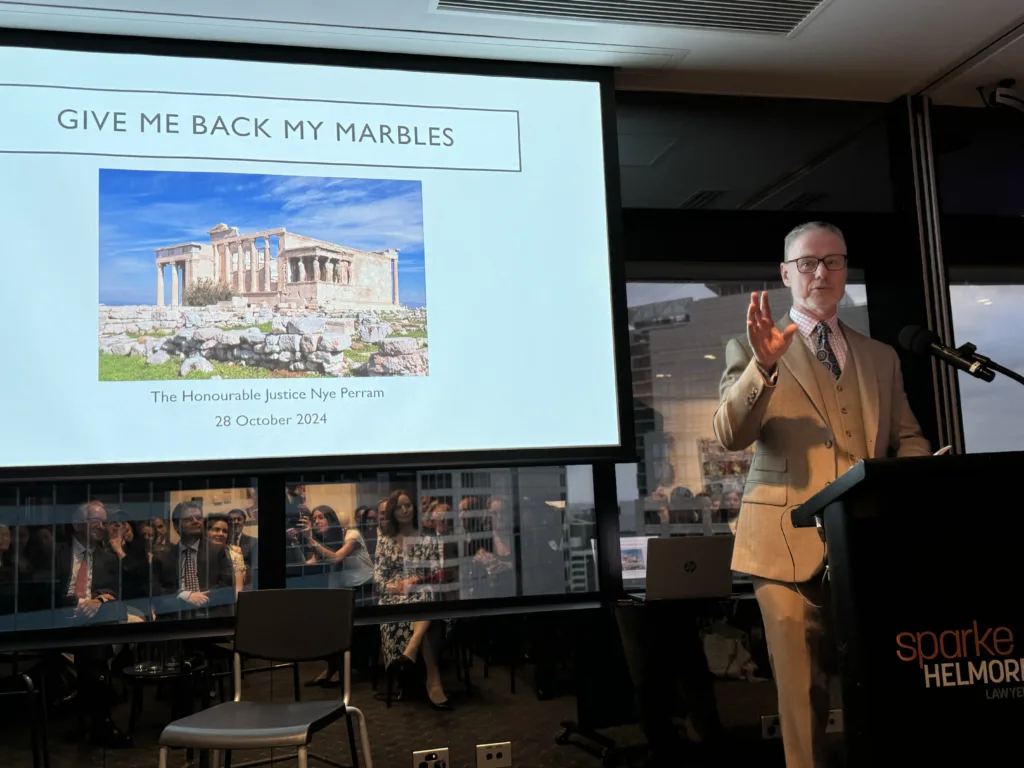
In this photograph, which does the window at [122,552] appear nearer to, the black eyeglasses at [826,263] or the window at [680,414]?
the window at [680,414]

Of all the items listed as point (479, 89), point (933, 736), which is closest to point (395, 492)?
point (479, 89)

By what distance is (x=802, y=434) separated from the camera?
2.42 m

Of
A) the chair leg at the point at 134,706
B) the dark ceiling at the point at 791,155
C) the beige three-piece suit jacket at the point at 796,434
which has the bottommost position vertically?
the chair leg at the point at 134,706

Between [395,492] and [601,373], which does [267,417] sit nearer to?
[395,492]

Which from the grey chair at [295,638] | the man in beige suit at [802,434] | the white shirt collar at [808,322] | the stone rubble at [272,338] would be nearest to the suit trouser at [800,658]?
the man in beige suit at [802,434]

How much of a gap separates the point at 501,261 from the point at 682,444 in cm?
116

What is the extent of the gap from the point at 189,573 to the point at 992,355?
3644 mm

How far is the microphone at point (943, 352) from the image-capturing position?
7.07ft

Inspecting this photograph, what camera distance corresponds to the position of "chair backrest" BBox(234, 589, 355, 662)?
2.82 metres

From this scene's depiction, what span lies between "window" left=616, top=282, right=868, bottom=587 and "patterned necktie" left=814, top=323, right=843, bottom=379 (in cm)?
123

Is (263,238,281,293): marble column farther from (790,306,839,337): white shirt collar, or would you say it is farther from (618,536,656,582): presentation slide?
(790,306,839,337): white shirt collar

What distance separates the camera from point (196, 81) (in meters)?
3.21

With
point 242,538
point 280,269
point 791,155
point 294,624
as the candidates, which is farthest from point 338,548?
point 791,155

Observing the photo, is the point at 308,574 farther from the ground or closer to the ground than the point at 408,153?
closer to the ground
